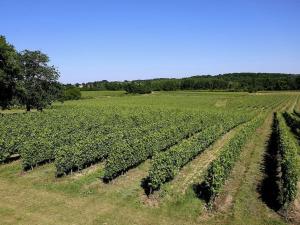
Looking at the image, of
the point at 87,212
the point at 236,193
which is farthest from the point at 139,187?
the point at 236,193

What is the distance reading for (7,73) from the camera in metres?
55.6

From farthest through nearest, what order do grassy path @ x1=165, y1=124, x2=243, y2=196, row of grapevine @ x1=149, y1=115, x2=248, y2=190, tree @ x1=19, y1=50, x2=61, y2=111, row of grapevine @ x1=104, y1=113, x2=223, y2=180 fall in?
tree @ x1=19, y1=50, x2=61, y2=111 < row of grapevine @ x1=104, y1=113, x2=223, y2=180 < grassy path @ x1=165, y1=124, x2=243, y2=196 < row of grapevine @ x1=149, y1=115, x2=248, y2=190

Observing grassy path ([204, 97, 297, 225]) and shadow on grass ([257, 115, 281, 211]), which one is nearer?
grassy path ([204, 97, 297, 225])

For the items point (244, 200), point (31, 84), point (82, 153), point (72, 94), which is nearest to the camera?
point (244, 200)

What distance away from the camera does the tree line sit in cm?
5732

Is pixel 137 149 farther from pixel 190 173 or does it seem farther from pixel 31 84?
pixel 31 84

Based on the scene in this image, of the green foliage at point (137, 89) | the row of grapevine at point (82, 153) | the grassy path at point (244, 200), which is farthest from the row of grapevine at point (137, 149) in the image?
the green foliage at point (137, 89)

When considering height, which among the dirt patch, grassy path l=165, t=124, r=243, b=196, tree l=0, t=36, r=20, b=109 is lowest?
the dirt patch

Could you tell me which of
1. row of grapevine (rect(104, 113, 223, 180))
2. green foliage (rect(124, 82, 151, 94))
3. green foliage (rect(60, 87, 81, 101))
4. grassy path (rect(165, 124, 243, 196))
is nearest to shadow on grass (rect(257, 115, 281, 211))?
grassy path (rect(165, 124, 243, 196))

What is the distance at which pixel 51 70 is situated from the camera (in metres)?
67.6

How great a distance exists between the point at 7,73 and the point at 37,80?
35.4 feet

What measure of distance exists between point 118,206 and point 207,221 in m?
4.70

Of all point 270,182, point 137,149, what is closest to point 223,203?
point 270,182

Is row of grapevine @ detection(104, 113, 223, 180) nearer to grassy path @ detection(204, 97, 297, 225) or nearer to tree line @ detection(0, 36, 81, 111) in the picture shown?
grassy path @ detection(204, 97, 297, 225)
